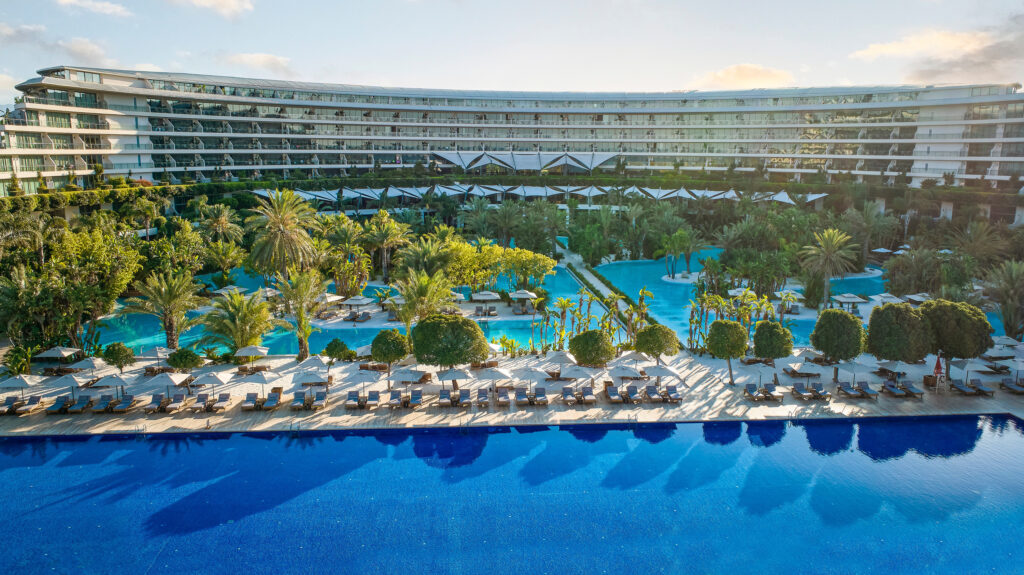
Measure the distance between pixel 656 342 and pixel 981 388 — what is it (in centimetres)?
1057

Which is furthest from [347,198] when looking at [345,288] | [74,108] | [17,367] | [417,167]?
[17,367]

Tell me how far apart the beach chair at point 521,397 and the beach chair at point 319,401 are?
5883 millimetres

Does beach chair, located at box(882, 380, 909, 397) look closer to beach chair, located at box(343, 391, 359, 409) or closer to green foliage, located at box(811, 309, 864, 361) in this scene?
green foliage, located at box(811, 309, 864, 361)

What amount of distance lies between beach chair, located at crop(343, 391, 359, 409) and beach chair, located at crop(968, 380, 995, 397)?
775 inches

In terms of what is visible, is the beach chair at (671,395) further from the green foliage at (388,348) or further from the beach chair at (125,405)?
the beach chair at (125,405)

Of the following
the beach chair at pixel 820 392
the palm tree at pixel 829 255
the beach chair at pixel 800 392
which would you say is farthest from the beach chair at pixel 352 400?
the palm tree at pixel 829 255

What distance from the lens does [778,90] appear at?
71375mm

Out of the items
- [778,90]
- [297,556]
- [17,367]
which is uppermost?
[778,90]

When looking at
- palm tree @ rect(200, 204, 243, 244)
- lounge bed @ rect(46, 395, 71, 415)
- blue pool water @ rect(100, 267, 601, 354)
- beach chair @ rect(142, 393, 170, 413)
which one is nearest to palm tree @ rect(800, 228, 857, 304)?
blue pool water @ rect(100, 267, 601, 354)

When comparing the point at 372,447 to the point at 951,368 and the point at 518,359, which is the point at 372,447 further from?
the point at 951,368

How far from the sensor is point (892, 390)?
21547mm

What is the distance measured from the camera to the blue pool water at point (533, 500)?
13.8 meters

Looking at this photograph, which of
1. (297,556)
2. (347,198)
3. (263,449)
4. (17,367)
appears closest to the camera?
(297,556)

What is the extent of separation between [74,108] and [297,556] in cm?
4663
